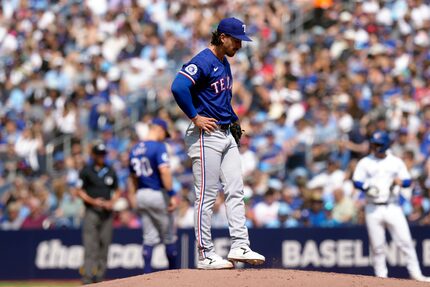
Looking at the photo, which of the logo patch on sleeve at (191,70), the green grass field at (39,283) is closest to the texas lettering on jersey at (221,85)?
the logo patch on sleeve at (191,70)

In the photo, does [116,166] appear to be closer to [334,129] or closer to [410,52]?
[334,129]

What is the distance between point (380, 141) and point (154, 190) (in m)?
3.29

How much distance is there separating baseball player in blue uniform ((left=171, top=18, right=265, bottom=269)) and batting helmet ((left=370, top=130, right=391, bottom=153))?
15.8 ft

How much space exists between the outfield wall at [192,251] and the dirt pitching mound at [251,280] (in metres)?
6.97

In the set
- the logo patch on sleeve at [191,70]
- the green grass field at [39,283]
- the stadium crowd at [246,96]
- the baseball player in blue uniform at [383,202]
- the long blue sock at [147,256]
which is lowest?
the green grass field at [39,283]

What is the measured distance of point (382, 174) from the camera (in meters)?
13.9

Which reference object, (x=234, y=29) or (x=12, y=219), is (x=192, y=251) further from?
(x=234, y=29)

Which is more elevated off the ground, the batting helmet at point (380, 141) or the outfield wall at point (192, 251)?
the batting helmet at point (380, 141)

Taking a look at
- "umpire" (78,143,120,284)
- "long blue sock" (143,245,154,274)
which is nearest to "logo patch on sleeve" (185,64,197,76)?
"long blue sock" (143,245,154,274)

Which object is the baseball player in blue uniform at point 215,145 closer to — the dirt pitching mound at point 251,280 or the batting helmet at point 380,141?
the dirt pitching mound at point 251,280

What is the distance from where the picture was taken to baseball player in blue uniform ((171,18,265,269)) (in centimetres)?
932

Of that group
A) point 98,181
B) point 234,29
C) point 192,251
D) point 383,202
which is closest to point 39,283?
point 192,251

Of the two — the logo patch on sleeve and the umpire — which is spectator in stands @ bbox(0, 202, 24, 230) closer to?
the umpire

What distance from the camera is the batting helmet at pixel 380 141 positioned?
13867 mm
